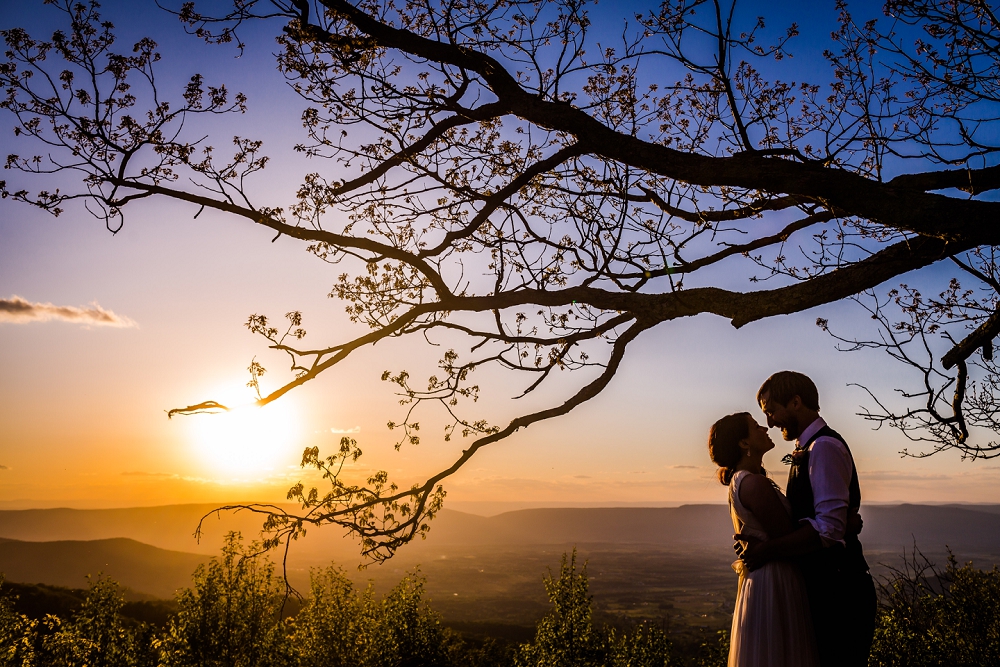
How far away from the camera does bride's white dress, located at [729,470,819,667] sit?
3.42 metres

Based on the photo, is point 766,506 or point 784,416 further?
point 784,416

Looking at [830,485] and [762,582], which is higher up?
[830,485]

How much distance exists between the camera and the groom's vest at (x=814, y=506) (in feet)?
11.3

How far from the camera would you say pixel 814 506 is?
11.3 feet

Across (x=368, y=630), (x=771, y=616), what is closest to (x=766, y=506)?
(x=771, y=616)

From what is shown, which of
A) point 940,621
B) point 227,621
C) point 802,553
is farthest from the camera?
point 227,621

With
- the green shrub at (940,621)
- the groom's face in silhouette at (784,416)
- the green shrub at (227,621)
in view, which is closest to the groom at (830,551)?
the groom's face in silhouette at (784,416)

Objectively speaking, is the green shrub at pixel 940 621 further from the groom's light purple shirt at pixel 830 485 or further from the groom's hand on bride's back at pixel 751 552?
the groom's light purple shirt at pixel 830 485

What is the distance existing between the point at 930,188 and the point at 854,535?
3.34m

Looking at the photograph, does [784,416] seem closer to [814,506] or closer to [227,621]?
[814,506]

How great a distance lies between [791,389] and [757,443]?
1.26 feet

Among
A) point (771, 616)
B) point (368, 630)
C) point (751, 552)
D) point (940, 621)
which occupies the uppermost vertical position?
point (751, 552)

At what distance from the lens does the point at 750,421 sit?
12.5ft

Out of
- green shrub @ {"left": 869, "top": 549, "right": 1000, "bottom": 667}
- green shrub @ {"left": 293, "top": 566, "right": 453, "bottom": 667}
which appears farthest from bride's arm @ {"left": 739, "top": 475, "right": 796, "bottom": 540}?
green shrub @ {"left": 293, "top": 566, "right": 453, "bottom": 667}
